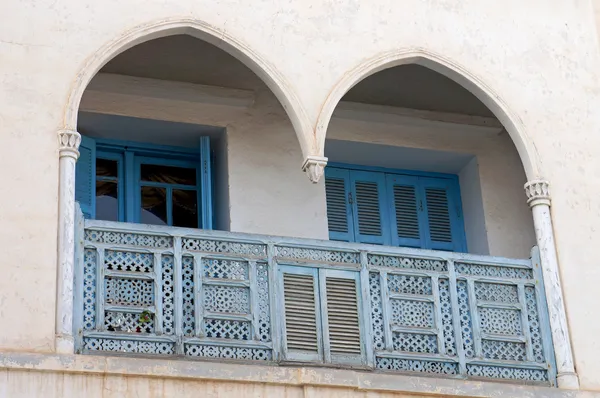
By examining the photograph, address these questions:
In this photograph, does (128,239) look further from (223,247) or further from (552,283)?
(552,283)

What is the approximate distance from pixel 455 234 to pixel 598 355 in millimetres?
2262

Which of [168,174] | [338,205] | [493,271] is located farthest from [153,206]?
[493,271]

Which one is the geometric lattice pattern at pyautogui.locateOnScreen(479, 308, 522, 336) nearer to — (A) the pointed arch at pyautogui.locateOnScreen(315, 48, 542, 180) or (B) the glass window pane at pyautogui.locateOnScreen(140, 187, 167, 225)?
(A) the pointed arch at pyautogui.locateOnScreen(315, 48, 542, 180)

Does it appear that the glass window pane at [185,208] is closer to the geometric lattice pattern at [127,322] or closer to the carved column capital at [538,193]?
the geometric lattice pattern at [127,322]

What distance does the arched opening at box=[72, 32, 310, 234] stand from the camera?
494 inches

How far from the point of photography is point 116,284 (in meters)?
10.7

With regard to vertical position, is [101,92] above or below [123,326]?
above

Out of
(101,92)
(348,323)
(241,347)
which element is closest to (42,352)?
(241,347)

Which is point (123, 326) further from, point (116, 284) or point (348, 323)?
point (348, 323)

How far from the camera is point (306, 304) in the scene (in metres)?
11.2

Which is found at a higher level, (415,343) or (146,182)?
(146,182)

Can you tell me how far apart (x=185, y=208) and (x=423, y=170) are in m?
2.26

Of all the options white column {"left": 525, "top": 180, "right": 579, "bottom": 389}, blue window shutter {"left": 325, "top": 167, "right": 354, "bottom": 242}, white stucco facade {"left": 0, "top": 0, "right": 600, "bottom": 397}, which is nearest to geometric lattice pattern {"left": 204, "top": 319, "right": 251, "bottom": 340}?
white stucco facade {"left": 0, "top": 0, "right": 600, "bottom": 397}

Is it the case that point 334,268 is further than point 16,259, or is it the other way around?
point 334,268
